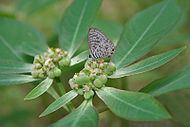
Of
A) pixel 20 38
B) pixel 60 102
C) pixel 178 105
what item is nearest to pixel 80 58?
pixel 60 102

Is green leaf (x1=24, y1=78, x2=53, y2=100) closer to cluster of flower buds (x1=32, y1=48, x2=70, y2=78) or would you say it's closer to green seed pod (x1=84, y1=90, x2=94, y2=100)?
cluster of flower buds (x1=32, y1=48, x2=70, y2=78)

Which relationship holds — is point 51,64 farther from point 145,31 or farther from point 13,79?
point 145,31

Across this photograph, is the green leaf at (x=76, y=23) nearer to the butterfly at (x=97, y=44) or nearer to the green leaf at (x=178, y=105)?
the butterfly at (x=97, y=44)

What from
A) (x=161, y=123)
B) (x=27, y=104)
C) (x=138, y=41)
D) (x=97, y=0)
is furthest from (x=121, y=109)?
(x=27, y=104)

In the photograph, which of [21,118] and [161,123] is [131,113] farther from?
[21,118]

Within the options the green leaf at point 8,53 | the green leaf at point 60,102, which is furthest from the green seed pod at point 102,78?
the green leaf at point 8,53
